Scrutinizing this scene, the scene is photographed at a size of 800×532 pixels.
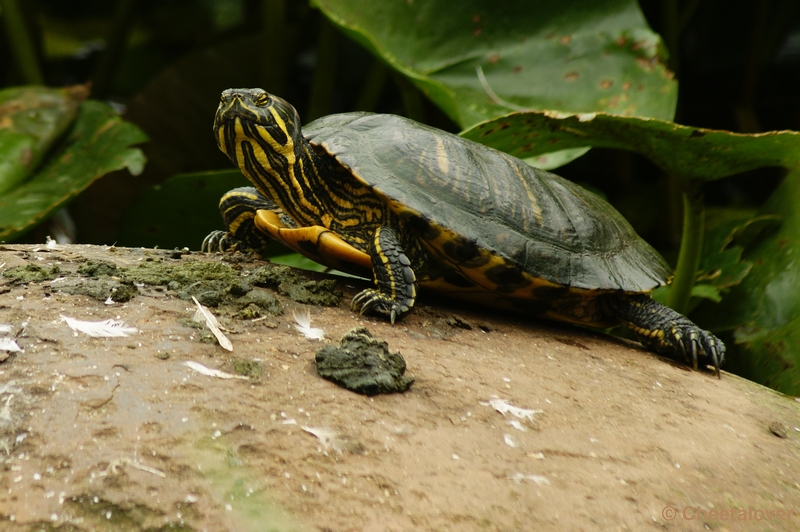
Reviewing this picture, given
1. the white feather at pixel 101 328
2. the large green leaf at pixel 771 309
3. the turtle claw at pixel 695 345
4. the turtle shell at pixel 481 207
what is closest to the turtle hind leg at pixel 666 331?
the turtle claw at pixel 695 345

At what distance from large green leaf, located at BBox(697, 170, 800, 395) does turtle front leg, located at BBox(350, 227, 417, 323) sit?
53.5 inches

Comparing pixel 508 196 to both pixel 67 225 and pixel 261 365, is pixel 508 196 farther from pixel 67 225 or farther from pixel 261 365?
pixel 67 225

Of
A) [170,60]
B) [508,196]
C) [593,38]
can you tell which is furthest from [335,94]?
[508,196]

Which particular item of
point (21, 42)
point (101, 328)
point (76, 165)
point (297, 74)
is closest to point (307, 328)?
point (101, 328)

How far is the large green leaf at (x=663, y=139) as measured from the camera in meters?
2.03

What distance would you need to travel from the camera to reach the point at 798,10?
4.64 m

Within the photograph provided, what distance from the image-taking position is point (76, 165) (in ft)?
9.48

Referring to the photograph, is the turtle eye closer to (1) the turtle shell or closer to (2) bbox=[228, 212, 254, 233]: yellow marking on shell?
(1) the turtle shell

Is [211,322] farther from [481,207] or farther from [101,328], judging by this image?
[481,207]

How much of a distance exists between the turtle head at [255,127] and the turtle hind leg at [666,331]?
1.34m

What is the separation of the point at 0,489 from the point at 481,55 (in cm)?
275

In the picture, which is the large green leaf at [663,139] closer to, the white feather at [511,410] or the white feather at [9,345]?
the white feather at [511,410]

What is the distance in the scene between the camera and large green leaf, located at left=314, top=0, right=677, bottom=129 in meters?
2.88

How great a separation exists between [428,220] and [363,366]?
0.65 meters
